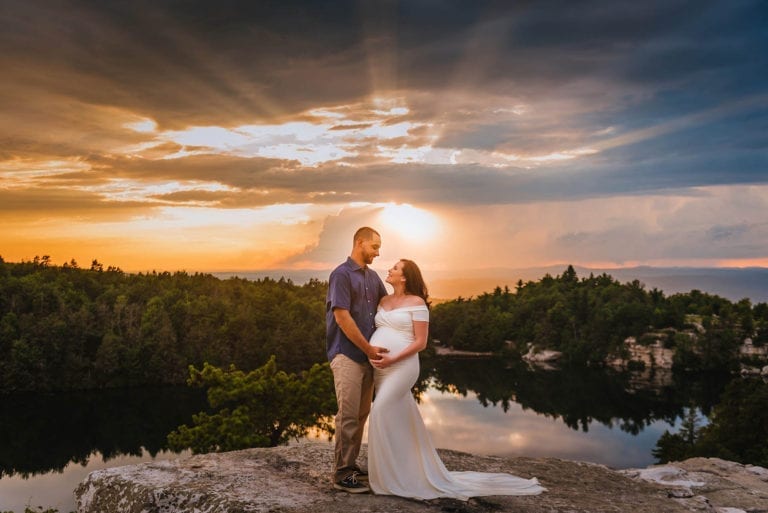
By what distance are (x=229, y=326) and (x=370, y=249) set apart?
237 ft

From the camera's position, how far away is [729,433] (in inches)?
1043

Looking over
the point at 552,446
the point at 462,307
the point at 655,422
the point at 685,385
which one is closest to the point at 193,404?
the point at 552,446

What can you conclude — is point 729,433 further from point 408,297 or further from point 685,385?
point 685,385

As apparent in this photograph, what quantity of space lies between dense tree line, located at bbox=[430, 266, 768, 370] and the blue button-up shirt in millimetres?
85384

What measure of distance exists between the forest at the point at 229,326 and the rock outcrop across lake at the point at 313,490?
4191cm

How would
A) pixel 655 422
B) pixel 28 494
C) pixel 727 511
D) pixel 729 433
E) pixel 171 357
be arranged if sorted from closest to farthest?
1. pixel 727 511
2. pixel 729 433
3. pixel 28 494
4. pixel 655 422
5. pixel 171 357

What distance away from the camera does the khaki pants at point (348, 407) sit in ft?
19.4

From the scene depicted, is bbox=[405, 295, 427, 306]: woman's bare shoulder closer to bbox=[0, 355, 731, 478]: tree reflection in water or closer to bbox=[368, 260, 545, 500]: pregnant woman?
bbox=[368, 260, 545, 500]: pregnant woman

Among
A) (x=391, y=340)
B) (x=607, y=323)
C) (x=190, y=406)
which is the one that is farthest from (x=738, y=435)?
(x=607, y=323)

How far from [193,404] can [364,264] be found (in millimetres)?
52668

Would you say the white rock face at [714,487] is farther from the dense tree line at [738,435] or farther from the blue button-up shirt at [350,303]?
the dense tree line at [738,435]

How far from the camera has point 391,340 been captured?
605 centimetres

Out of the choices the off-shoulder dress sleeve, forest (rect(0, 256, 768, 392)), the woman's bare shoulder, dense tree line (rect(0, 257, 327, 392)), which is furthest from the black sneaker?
dense tree line (rect(0, 257, 327, 392))

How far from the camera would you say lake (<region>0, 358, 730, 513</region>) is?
38.5 m
